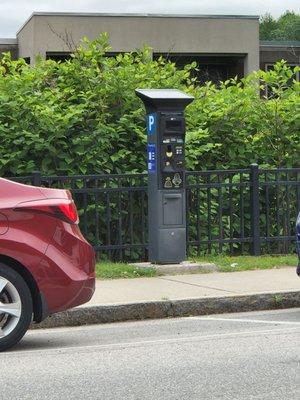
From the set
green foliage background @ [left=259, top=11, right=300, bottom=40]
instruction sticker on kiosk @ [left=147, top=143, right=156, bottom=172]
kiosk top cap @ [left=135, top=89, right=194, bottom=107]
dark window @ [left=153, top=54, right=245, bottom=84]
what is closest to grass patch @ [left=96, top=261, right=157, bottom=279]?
instruction sticker on kiosk @ [left=147, top=143, right=156, bottom=172]

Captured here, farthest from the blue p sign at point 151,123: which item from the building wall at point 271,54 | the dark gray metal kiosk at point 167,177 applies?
the building wall at point 271,54

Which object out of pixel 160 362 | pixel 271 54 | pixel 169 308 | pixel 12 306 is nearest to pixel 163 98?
pixel 169 308

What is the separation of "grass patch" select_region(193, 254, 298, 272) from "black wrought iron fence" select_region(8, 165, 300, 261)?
0.95 feet

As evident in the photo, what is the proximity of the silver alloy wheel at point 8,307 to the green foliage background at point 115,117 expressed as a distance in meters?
4.57

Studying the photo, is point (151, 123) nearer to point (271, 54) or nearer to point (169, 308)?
point (169, 308)

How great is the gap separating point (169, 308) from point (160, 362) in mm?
2284

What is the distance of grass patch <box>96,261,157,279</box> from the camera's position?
9883 millimetres

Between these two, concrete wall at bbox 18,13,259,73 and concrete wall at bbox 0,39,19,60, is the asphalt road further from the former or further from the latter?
concrete wall at bbox 0,39,19,60

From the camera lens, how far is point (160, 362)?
6.07 m

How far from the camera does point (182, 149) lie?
10367 millimetres

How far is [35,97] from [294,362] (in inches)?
252

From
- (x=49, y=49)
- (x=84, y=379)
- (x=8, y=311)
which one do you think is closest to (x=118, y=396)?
(x=84, y=379)

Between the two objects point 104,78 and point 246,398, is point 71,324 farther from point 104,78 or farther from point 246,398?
point 104,78

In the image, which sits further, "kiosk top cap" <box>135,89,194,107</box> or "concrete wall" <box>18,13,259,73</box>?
"concrete wall" <box>18,13,259,73</box>
